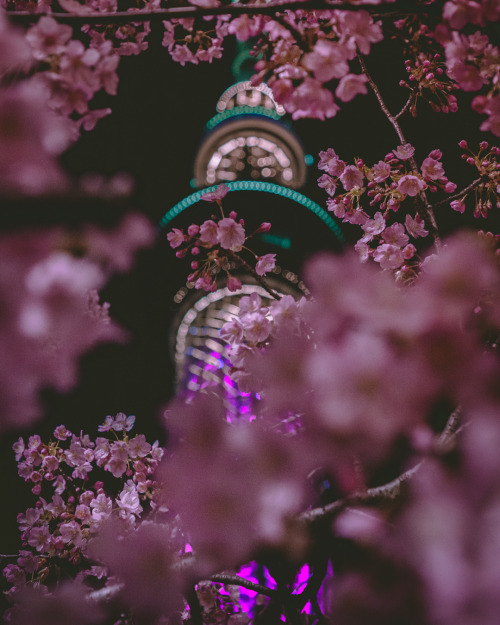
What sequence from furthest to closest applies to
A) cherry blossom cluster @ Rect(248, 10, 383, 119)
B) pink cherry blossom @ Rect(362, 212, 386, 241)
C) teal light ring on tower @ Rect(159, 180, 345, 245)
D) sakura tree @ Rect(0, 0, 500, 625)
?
1. teal light ring on tower @ Rect(159, 180, 345, 245)
2. pink cherry blossom @ Rect(362, 212, 386, 241)
3. cherry blossom cluster @ Rect(248, 10, 383, 119)
4. sakura tree @ Rect(0, 0, 500, 625)

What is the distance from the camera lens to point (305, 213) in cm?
1025

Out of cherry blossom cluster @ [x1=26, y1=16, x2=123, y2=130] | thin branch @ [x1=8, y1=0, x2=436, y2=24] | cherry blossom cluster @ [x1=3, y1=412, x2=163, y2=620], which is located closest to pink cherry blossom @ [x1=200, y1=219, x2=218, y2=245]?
cherry blossom cluster @ [x1=26, y1=16, x2=123, y2=130]

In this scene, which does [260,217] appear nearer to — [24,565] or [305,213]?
[305,213]

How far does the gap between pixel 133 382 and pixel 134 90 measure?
6.95 metres

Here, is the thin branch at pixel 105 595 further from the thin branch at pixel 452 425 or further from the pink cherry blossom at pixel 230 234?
the pink cherry blossom at pixel 230 234

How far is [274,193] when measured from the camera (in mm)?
10242

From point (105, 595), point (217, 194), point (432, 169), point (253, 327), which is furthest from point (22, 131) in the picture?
point (432, 169)

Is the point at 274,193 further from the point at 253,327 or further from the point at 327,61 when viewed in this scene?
the point at 327,61

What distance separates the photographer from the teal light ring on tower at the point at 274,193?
957cm

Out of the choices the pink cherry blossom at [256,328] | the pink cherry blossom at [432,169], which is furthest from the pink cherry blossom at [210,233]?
the pink cherry blossom at [432,169]

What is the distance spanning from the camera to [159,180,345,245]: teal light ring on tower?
31.4 ft

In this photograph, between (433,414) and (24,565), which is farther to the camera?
(24,565)

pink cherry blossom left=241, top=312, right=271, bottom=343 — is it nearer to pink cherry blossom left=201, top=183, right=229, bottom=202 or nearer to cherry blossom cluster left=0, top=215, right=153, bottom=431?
pink cherry blossom left=201, top=183, right=229, bottom=202

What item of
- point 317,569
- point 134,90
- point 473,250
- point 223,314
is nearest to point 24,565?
point 317,569
